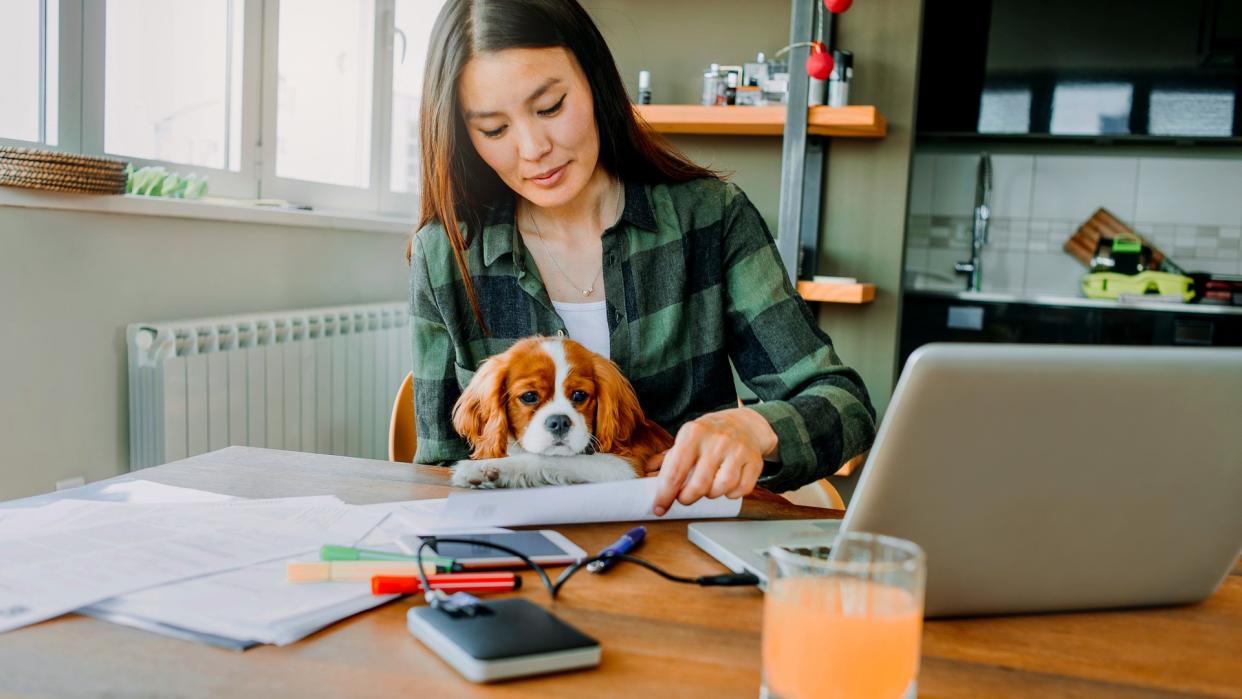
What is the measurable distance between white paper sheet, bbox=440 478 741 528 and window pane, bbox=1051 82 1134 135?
3.01 m

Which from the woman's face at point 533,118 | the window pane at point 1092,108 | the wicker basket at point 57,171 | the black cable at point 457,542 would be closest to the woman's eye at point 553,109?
the woman's face at point 533,118

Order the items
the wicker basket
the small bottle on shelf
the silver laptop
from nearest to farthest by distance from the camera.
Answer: the silver laptop → the wicker basket → the small bottle on shelf

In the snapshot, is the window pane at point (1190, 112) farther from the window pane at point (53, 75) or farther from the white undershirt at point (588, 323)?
the window pane at point (53, 75)

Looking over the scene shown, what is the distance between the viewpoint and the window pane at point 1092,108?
3.32 m

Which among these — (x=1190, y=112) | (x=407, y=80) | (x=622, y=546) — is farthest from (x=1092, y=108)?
(x=622, y=546)

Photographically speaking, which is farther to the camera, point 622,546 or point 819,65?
point 819,65

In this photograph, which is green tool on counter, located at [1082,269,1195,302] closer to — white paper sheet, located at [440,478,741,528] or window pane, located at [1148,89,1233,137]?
window pane, located at [1148,89,1233,137]

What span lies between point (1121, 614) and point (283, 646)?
1.93 ft

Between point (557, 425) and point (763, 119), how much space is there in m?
1.84

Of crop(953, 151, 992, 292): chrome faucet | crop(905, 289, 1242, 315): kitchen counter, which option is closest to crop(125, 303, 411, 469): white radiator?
crop(905, 289, 1242, 315): kitchen counter

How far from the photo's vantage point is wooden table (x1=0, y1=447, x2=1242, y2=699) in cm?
57

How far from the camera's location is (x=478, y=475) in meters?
1.06

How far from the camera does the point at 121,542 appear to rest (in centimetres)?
80

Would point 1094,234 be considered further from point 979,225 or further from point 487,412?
point 487,412
